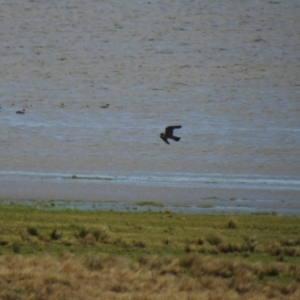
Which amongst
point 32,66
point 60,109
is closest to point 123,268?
point 60,109

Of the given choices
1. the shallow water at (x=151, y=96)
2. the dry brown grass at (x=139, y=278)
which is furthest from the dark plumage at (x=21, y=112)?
the dry brown grass at (x=139, y=278)

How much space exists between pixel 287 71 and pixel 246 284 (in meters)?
14.7

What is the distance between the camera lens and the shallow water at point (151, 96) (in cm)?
2005

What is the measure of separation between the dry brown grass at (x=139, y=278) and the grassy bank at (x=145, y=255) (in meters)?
0.01

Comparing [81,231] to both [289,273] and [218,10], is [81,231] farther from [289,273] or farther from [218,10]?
[218,10]

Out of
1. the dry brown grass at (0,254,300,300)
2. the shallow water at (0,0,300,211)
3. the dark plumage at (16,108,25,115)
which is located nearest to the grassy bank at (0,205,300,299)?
the dry brown grass at (0,254,300,300)

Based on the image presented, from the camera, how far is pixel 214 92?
885 inches

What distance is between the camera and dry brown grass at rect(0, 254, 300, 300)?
8.84 meters

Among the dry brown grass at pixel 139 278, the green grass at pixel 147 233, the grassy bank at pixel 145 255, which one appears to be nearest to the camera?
the dry brown grass at pixel 139 278

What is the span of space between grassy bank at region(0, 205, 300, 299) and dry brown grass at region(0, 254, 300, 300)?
0.04ft

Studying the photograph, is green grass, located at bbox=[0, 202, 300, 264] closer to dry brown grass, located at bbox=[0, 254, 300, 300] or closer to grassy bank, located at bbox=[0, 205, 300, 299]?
grassy bank, located at bbox=[0, 205, 300, 299]

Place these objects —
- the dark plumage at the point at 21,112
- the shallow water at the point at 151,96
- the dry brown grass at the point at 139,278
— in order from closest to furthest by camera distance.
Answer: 1. the dry brown grass at the point at 139,278
2. the shallow water at the point at 151,96
3. the dark plumage at the point at 21,112

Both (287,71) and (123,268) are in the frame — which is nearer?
(123,268)

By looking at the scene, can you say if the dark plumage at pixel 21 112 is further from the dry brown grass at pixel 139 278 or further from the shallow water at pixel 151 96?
the dry brown grass at pixel 139 278
